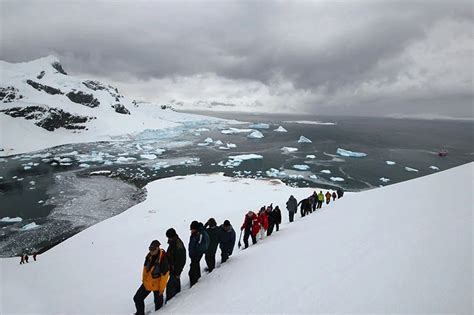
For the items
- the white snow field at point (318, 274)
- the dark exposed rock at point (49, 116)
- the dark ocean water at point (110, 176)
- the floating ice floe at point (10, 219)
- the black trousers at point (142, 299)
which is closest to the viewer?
the white snow field at point (318, 274)

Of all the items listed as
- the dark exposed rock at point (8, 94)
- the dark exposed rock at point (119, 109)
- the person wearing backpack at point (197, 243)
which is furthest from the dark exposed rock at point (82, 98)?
the person wearing backpack at point (197, 243)


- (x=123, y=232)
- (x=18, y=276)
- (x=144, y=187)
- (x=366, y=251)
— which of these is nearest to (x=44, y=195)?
(x=144, y=187)

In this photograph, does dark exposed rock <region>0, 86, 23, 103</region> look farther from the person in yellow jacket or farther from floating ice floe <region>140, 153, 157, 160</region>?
the person in yellow jacket

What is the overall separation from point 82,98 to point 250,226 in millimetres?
139141

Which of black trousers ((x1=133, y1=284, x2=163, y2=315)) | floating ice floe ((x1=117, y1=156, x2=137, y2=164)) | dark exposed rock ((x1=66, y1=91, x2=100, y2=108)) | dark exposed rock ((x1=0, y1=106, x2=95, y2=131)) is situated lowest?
floating ice floe ((x1=117, y1=156, x2=137, y2=164))

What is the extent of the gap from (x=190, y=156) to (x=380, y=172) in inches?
1534

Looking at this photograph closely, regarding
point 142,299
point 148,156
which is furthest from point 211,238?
point 148,156

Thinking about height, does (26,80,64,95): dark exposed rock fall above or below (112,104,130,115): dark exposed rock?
above

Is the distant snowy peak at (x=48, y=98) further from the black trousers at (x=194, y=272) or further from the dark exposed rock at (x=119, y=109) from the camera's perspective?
the black trousers at (x=194, y=272)

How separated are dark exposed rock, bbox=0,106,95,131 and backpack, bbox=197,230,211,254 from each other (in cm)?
10168

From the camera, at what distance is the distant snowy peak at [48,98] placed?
89.2 metres

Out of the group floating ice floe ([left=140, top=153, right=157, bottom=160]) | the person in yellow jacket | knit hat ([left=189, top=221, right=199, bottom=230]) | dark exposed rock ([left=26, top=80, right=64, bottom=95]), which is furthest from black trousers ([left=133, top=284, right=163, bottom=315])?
dark exposed rock ([left=26, top=80, right=64, bottom=95])

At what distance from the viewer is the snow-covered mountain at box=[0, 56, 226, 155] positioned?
247ft

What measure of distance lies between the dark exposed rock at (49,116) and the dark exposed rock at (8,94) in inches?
437
